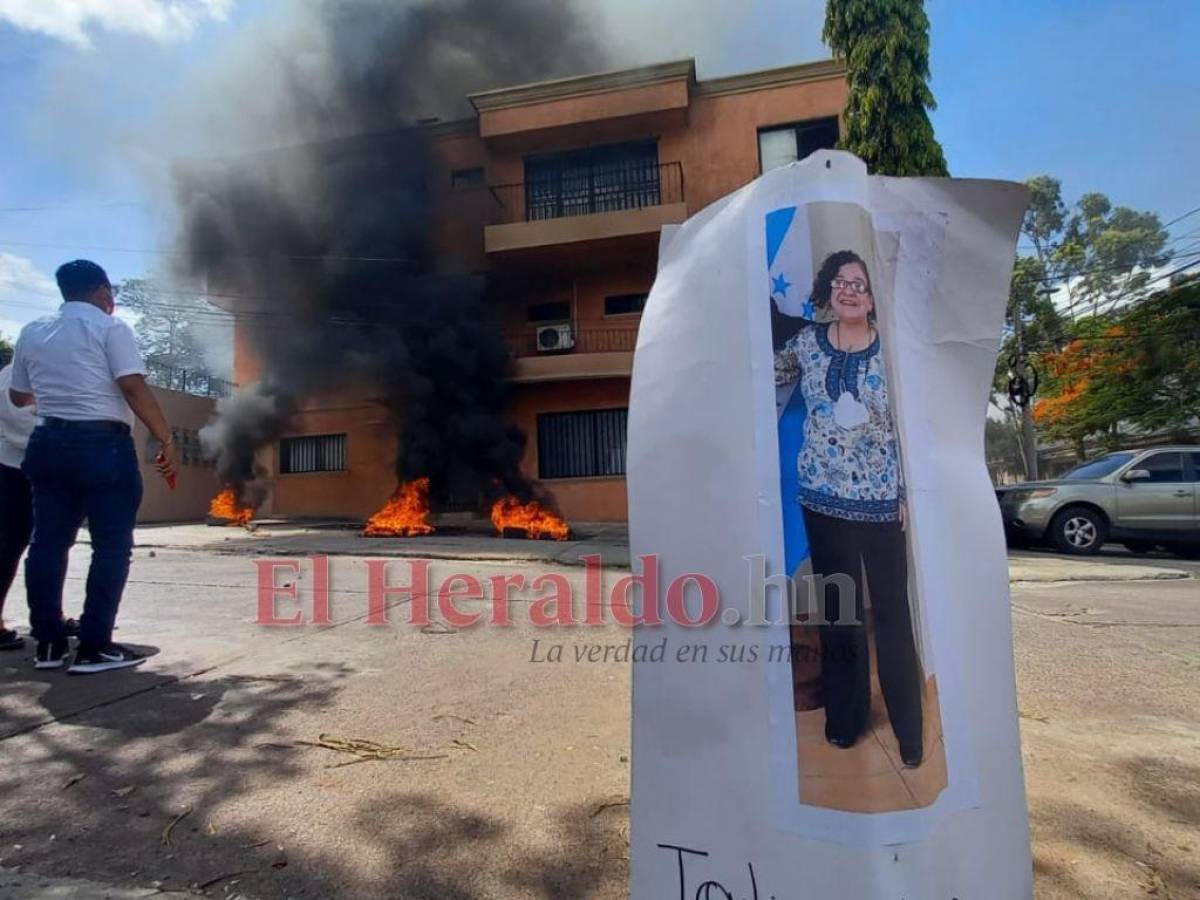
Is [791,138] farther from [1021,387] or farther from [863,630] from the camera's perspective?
[863,630]

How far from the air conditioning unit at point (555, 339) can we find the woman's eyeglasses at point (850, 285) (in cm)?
1315

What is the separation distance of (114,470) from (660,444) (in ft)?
9.36

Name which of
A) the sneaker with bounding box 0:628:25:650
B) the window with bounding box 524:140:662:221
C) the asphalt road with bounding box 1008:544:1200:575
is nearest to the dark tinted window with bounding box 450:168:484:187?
the window with bounding box 524:140:662:221

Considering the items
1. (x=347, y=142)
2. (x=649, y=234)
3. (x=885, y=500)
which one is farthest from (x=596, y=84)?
(x=885, y=500)

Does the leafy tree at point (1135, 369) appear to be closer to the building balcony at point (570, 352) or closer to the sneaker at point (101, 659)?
the building balcony at point (570, 352)

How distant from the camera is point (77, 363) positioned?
9.38 ft

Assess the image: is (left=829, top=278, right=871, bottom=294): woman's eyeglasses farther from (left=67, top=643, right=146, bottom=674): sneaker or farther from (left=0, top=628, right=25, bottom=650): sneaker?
(left=0, top=628, right=25, bottom=650): sneaker

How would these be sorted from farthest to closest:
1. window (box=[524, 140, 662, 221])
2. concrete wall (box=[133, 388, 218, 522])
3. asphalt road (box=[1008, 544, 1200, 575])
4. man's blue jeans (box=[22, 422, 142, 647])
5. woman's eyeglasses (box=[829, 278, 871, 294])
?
concrete wall (box=[133, 388, 218, 522]) → window (box=[524, 140, 662, 221]) → asphalt road (box=[1008, 544, 1200, 575]) → man's blue jeans (box=[22, 422, 142, 647]) → woman's eyeglasses (box=[829, 278, 871, 294])

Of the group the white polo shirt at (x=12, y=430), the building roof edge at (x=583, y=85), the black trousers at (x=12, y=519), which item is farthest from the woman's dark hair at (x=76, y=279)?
the building roof edge at (x=583, y=85)

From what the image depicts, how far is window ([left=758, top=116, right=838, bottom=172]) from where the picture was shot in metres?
13.4

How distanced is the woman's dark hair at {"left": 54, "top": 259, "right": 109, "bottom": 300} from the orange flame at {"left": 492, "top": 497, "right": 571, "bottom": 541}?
8.06 m

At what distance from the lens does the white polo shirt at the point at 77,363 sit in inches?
112

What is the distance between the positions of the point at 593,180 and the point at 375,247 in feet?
16.2

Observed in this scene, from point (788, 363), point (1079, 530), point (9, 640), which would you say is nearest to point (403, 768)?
point (788, 363)
